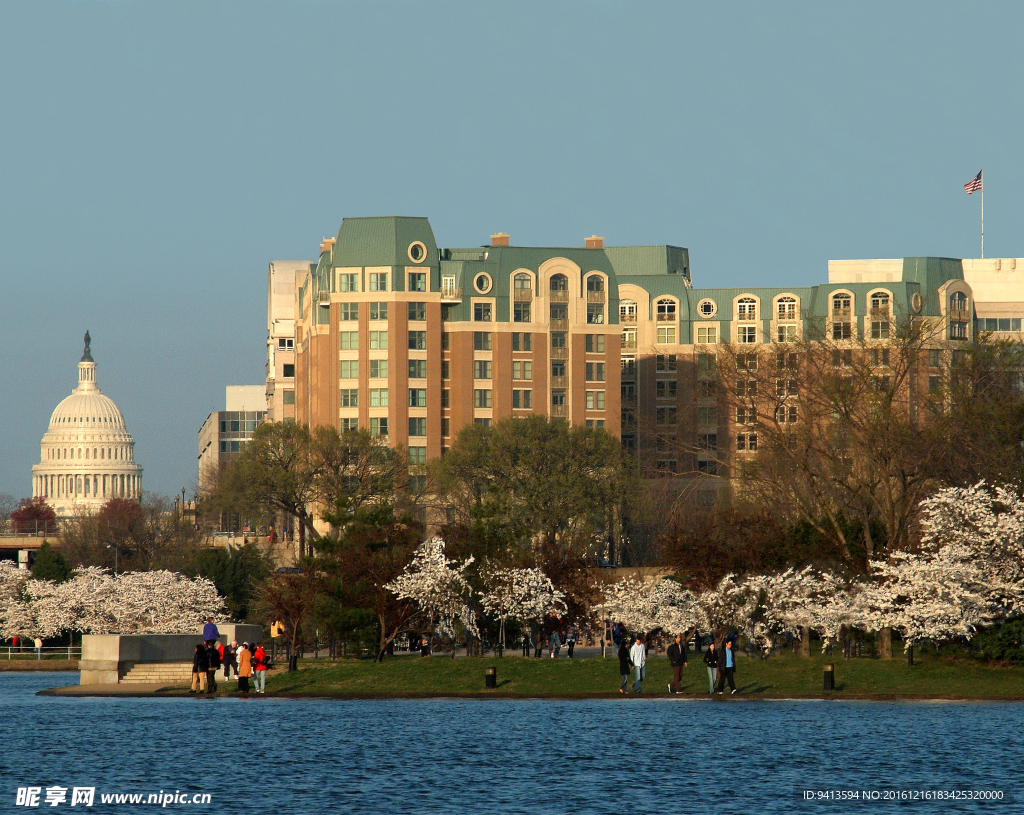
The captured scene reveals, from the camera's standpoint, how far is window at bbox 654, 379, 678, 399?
522 feet

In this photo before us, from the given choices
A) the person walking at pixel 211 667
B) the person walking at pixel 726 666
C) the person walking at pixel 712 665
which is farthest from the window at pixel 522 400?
the person walking at pixel 726 666

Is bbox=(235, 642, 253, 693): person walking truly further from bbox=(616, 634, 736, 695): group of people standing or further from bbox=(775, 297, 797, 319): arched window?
bbox=(775, 297, 797, 319): arched window

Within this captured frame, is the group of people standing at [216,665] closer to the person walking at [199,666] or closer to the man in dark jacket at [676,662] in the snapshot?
the person walking at [199,666]

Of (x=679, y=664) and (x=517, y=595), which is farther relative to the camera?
(x=517, y=595)

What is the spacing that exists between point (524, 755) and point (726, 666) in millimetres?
17299

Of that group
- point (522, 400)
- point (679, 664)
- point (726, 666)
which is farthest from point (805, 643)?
point (522, 400)

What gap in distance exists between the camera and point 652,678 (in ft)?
177

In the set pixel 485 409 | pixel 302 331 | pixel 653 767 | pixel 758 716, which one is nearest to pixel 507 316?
pixel 485 409

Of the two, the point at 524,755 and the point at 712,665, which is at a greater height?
the point at 712,665

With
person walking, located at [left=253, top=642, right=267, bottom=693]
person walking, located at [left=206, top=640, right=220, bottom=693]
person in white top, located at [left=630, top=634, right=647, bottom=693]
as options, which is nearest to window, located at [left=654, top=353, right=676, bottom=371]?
person walking, located at [left=253, top=642, right=267, bottom=693]

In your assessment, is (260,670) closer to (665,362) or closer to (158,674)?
(158,674)

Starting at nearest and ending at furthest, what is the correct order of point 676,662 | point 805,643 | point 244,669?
point 676,662
point 244,669
point 805,643

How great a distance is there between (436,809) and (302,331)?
13438cm

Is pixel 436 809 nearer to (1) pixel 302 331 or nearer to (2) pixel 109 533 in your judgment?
(2) pixel 109 533
